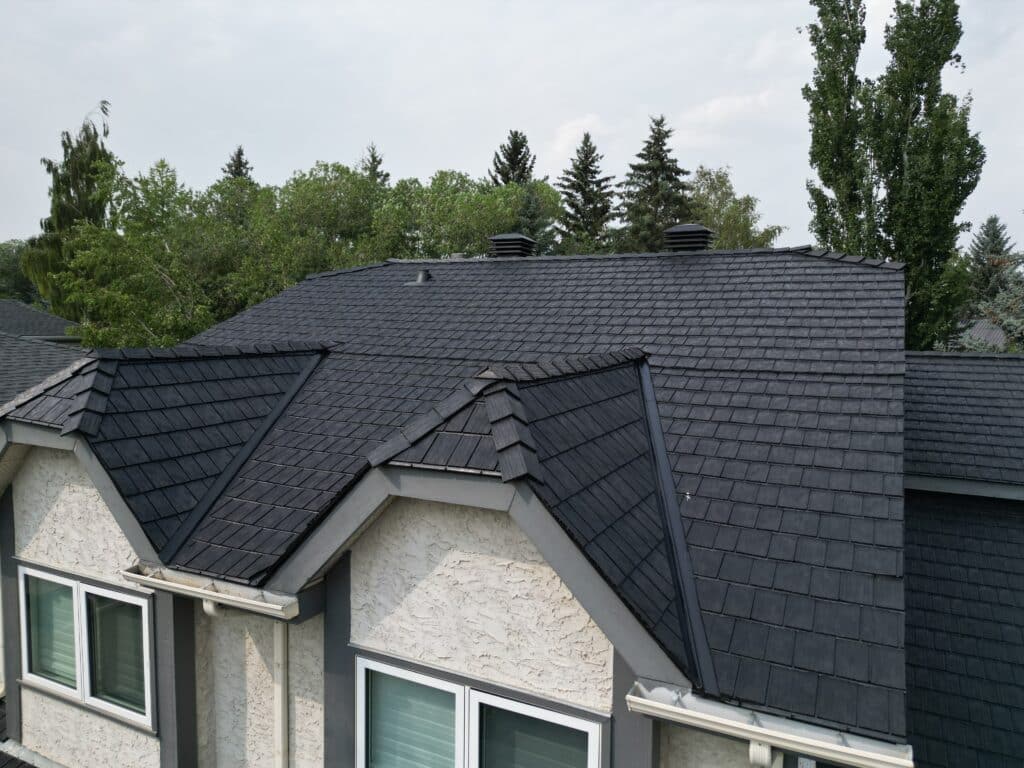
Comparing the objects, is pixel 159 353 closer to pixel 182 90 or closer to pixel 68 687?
pixel 68 687

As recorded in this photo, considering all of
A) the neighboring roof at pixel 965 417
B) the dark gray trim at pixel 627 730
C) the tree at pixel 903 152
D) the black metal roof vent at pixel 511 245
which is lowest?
the dark gray trim at pixel 627 730

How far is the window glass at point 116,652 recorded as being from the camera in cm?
631

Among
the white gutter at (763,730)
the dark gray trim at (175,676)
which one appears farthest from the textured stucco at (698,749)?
the dark gray trim at (175,676)

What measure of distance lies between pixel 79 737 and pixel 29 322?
39302 mm

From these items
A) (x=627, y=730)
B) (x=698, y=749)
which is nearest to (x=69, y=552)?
(x=627, y=730)

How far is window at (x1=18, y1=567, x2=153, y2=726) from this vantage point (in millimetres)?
6293

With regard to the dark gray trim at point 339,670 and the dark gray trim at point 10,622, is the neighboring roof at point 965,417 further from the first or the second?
the dark gray trim at point 10,622

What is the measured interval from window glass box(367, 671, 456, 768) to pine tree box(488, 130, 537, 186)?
5513cm

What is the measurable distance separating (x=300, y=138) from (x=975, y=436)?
3949cm

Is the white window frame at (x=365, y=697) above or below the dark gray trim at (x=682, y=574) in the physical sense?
below

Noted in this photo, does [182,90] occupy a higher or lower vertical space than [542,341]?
higher

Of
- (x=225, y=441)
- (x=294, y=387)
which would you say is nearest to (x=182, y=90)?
(x=294, y=387)

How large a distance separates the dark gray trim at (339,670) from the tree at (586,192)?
49710 mm

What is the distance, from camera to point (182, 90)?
2072 centimetres
